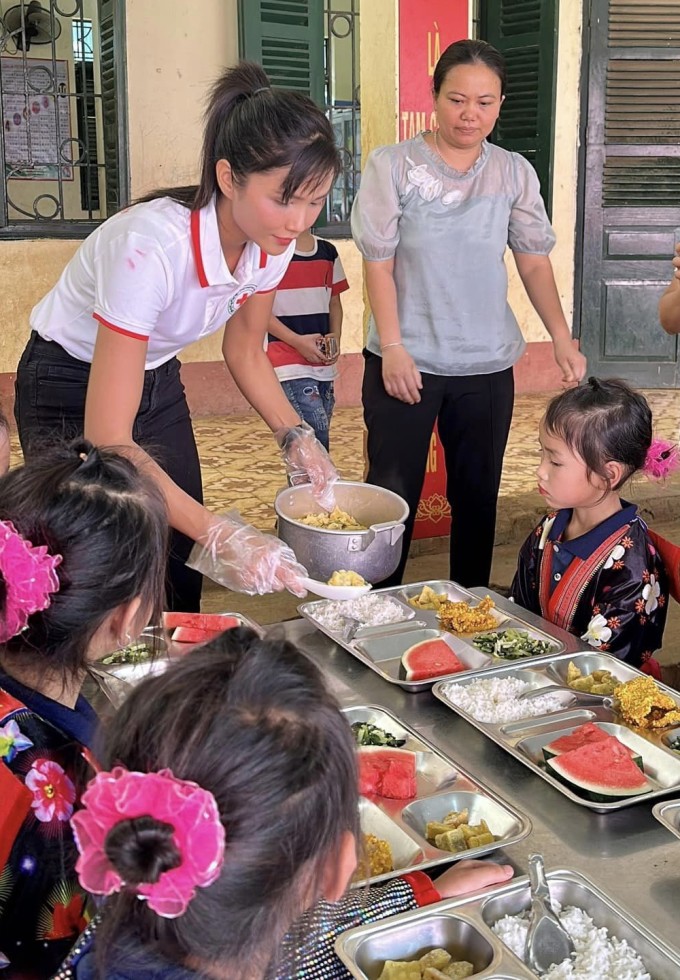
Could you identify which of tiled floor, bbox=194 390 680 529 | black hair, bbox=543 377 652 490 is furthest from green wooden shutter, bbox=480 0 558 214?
black hair, bbox=543 377 652 490

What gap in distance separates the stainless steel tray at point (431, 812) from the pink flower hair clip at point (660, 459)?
0.93 metres

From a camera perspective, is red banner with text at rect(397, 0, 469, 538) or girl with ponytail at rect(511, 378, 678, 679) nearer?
girl with ponytail at rect(511, 378, 678, 679)

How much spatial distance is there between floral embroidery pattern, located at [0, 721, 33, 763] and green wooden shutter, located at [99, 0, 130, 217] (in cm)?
463

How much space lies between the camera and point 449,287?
2.89 meters

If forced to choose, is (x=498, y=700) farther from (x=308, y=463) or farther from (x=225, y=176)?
(x=225, y=176)

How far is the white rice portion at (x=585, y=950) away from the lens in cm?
119

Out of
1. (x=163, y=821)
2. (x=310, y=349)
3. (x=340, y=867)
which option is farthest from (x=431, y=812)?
(x=310, y=349)

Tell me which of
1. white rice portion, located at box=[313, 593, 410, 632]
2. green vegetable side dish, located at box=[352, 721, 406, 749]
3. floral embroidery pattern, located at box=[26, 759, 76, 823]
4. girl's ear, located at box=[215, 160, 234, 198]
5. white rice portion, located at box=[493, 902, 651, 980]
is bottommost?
white rice portion, located at box=[493, 902, 651, 980]

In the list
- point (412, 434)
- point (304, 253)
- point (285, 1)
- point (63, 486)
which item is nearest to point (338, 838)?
point (63, 486)

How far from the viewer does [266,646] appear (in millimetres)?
1021

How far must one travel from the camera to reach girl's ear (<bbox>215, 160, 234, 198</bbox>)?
187 cm

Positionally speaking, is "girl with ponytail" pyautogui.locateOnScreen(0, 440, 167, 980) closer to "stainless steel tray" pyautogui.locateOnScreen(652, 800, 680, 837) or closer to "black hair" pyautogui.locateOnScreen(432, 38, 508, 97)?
"stainless steel tray" pyautogui.locateOnScreen(652, 800, 680, 837)

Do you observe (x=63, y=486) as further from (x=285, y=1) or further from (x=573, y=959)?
(x=285, y=1)

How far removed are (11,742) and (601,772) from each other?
771 mm
